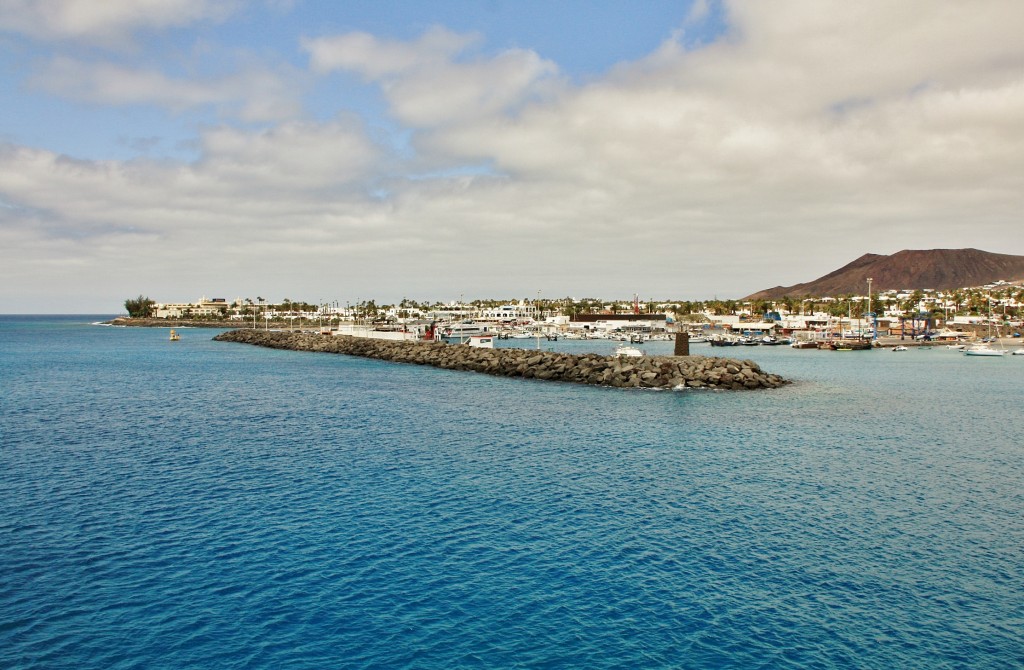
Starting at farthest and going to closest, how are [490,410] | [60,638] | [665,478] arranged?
[490,410] < [665,478] < [60,638]

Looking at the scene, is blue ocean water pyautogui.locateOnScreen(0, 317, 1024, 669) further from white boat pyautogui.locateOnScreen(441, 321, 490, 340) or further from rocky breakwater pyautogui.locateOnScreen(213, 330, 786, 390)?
white boat pyautogui.locateOnScreen(441, 321, 490, 340)

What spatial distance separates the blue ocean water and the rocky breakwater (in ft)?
63.1

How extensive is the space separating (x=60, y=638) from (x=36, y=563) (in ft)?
17.8

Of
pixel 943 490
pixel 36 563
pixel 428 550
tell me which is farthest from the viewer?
pixel 943 490

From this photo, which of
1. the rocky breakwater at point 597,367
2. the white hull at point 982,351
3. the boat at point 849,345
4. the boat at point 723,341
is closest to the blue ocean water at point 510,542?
the rocky breakwater at point 597,367

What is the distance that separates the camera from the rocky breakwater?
65000 mm

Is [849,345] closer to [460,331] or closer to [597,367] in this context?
[597,367]

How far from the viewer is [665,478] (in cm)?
2908

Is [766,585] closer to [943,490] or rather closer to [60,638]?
[943,490]

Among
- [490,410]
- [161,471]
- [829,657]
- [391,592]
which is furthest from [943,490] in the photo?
[161,471]

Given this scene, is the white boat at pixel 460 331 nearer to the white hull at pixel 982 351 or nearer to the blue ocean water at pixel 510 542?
the white hull at pixel 982 351

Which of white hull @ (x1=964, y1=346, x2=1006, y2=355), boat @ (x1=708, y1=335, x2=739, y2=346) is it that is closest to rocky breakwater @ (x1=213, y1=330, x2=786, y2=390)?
boat @ (x1=708, y1=335, x2=739, y2=346)

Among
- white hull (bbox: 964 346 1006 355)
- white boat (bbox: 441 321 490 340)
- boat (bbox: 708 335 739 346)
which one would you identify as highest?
white boat (bbox: 441 321 490 340)

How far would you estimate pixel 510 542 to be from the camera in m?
21.0
